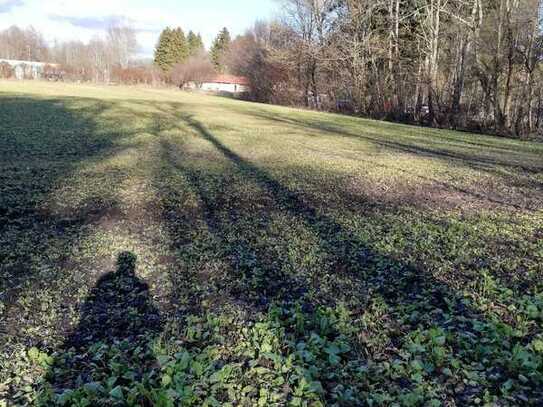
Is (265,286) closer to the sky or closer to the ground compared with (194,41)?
closer to the ground

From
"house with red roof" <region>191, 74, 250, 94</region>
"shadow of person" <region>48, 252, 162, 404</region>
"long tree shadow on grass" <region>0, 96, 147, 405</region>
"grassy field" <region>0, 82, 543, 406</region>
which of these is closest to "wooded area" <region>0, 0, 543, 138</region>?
"grassy field" <region>0, 82, 543, 406</region>

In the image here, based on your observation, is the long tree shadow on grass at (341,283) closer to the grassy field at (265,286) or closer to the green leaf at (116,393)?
the grassy field at (265,286)

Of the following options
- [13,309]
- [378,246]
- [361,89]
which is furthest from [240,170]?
[361,89]

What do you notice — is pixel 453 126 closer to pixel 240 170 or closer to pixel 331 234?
pixel 240 170

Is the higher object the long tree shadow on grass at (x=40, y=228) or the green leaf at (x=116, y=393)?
the long tree shadow on grass at (x=40, y=228)

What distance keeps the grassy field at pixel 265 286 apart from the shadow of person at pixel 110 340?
2 cm

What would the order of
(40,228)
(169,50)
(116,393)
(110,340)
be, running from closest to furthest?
(116,393) < (110,340) < (40,228) < (169,50)

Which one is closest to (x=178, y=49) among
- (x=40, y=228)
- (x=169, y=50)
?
(x=169, y=50)

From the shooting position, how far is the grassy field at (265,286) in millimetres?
2863

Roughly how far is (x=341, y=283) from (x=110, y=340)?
2.17 metres

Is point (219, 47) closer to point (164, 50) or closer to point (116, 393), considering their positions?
point (164, 50)

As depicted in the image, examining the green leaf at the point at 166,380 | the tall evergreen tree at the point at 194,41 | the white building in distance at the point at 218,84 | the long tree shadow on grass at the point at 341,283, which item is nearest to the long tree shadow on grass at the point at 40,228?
the green leaf at the point at 166,380

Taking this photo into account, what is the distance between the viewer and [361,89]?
30.3 m

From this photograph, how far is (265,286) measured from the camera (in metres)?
4.32
